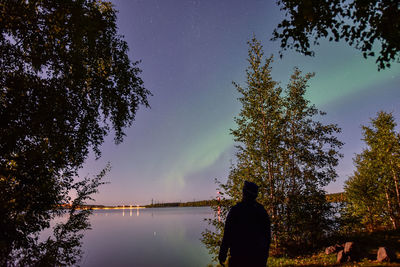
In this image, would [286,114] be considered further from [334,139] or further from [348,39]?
[348,39]

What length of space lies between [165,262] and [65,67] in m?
29.0

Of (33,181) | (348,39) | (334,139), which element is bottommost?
(33,181)

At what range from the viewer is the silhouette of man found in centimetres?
401

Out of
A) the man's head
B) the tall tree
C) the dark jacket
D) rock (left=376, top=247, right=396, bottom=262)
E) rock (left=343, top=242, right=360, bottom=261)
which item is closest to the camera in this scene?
the dark jacket

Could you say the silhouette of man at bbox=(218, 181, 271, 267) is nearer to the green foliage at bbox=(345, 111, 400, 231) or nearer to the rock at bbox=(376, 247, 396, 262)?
the rock at bbox=(376, 247, 396, 262)

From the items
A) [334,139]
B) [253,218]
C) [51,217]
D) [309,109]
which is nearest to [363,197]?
[334,139]

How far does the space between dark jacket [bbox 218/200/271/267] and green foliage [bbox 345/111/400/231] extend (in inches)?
740

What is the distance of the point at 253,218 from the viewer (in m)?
4.14

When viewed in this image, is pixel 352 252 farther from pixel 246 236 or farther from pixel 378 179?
pixel 378 179

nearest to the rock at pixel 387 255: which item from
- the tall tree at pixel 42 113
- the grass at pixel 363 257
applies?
the grass at pixel 363 257

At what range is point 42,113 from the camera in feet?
25.0

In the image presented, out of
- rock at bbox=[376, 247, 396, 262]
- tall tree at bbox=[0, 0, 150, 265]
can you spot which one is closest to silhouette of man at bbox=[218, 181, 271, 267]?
tall tree at bbox=[0, 0, 150, 265]

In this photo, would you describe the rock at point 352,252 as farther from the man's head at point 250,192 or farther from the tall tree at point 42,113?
the tall tree at point 42,113

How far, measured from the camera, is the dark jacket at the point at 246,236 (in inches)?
158
